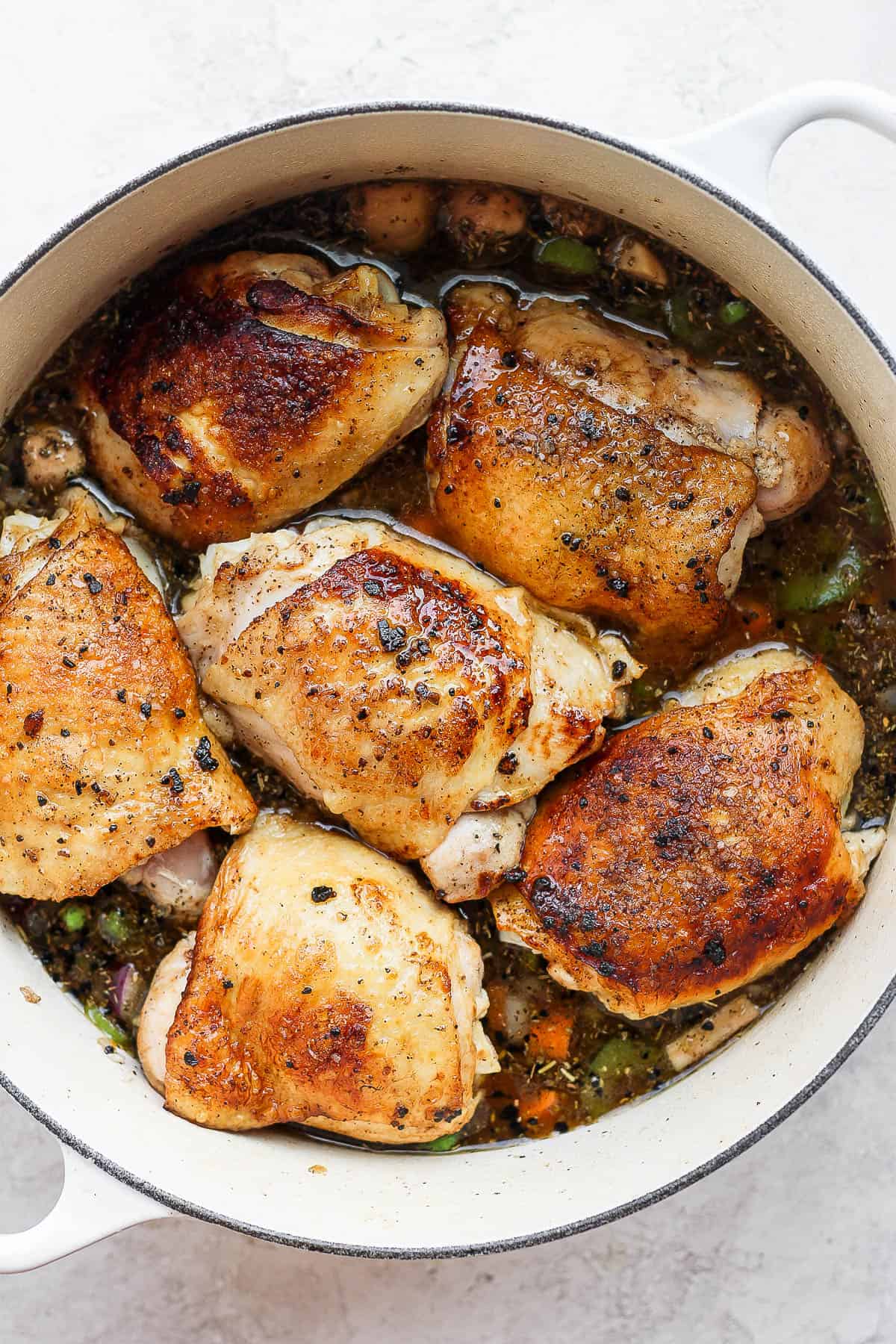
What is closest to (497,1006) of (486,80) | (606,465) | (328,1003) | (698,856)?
(328,1003)

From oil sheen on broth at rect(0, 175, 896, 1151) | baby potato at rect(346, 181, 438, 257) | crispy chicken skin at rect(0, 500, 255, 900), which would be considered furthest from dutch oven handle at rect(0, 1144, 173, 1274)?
baby potato at rect(346, 181, 438, 257)

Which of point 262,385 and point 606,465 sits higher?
point 606,465

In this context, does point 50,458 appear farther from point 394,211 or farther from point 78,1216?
point 78,1216

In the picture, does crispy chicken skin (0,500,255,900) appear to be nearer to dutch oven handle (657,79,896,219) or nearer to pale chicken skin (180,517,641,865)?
pale chicken skin (180,517,641,865)

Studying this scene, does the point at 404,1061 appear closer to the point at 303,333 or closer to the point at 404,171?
the point at 303,333

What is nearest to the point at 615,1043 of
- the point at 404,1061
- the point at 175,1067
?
the point at 404,1061

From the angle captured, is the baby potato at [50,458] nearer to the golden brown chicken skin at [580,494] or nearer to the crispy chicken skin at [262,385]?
the crispy chicken skin at [262,385]
